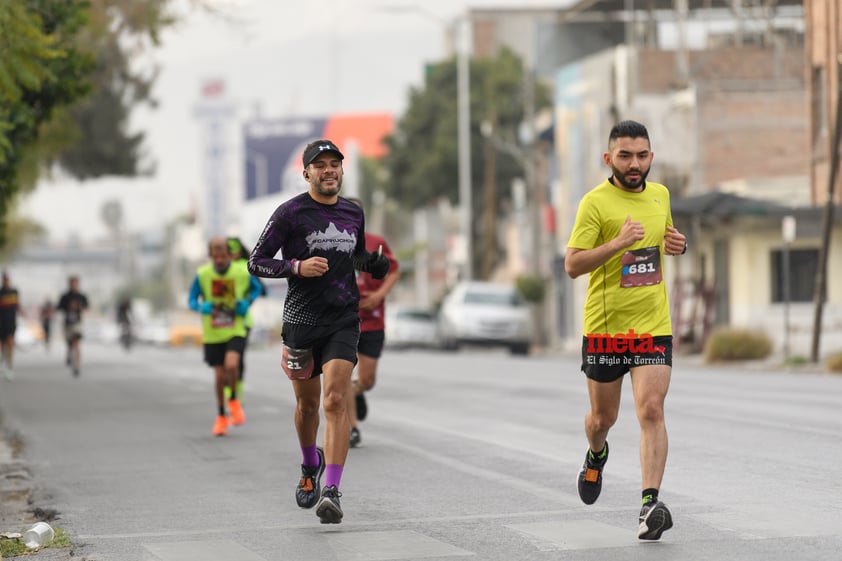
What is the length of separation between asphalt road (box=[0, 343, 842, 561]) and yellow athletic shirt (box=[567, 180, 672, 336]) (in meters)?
1.13

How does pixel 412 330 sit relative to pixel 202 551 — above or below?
below

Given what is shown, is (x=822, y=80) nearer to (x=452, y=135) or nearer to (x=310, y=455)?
(x=310, y=455)

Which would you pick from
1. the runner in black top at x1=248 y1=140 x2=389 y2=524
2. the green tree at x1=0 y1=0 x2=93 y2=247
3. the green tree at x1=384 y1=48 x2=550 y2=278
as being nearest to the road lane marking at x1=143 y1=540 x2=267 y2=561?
the runner in black top at x1=248 y1=140 x2=389 y2=524

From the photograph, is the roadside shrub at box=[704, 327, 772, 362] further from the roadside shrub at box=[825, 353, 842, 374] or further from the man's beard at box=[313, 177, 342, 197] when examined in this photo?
the man's beard at box=[313, 177, 342, 197]

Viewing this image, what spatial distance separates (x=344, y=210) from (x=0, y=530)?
2.85 m

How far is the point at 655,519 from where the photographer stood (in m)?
8.77

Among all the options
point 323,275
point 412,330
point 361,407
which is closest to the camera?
point 323,275

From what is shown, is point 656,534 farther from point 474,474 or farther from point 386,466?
point 386,466

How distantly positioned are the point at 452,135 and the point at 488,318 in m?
32.1

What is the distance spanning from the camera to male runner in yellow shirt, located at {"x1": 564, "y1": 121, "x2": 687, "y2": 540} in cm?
902

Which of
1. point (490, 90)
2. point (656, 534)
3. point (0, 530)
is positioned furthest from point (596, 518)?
point (490, 90)

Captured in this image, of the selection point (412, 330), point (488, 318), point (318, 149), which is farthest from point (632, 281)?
point (412, 330)

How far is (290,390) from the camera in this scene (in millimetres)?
26328

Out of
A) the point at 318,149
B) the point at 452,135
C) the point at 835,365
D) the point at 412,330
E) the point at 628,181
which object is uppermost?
the point at 452,135
